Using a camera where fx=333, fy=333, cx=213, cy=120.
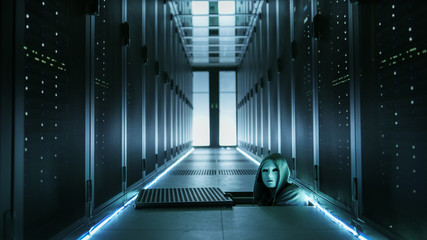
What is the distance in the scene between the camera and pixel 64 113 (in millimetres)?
1861

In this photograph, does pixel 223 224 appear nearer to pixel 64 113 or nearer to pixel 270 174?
pixel 270 174

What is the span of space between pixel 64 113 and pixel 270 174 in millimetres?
1739

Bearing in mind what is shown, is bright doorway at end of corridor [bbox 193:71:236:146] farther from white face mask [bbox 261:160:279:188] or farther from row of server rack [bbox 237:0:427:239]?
white face mask [bbox 261:160:279:188]

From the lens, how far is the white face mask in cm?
287

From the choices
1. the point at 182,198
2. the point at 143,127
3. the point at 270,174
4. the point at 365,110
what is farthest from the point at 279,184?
the point at 143,127

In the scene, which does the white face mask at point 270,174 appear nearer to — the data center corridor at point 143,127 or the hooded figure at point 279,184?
the hooded figure at point 279,184

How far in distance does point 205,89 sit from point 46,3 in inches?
517

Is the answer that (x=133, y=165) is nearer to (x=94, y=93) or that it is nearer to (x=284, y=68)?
(x=94, y=93)

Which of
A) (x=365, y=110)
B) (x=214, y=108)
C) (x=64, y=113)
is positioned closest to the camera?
(x=64, y=113)

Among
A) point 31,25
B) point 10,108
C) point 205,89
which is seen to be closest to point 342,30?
point 31,25

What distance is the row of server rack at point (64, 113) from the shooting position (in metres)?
1.33

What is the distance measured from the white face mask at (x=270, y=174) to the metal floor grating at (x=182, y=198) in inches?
15.0

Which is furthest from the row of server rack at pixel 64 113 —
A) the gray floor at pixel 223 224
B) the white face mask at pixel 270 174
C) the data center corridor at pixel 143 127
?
the white face mask at pixel 270 174

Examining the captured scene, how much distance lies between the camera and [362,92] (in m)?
2.06
